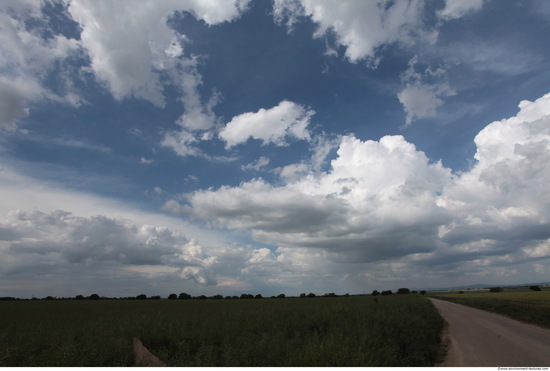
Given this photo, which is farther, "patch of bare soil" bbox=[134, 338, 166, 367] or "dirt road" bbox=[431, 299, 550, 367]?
"dirt road" bbox=[431, 299, 550, 367]

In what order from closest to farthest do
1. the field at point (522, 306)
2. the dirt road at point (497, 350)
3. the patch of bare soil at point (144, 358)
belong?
the patch of bare soil at point (144, 358) → the dirt road at point (497, 350) → the field at point (522, 306)

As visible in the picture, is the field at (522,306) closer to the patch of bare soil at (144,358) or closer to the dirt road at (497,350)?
the dirt road at (497,350)

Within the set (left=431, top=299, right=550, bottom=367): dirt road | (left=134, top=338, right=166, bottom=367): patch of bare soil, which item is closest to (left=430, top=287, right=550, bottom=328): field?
(left=431, top=299, right=550, bottom=367): dirt road

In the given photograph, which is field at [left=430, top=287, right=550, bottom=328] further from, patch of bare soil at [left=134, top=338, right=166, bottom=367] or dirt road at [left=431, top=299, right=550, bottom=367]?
patch of bare soil at [left=134, top=338, right=166, bottom=367]

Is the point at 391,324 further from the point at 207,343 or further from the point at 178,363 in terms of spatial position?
the point at 178,363

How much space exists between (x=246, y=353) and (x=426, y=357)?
7.75 meters

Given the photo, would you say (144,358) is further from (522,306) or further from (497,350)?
(522,306)

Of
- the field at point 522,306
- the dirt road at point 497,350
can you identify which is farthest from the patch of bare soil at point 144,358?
the field at point 522,306

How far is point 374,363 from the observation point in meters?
9.50

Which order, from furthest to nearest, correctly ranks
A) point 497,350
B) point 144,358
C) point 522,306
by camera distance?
1. point 522,306
2. point 497,350
3. point 144,358

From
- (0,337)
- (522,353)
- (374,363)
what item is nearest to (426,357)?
(522,353)

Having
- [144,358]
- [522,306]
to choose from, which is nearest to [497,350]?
[144,358]

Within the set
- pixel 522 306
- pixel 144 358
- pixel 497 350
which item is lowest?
pixel 522 306

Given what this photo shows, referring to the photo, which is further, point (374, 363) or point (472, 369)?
point (374, 363)
